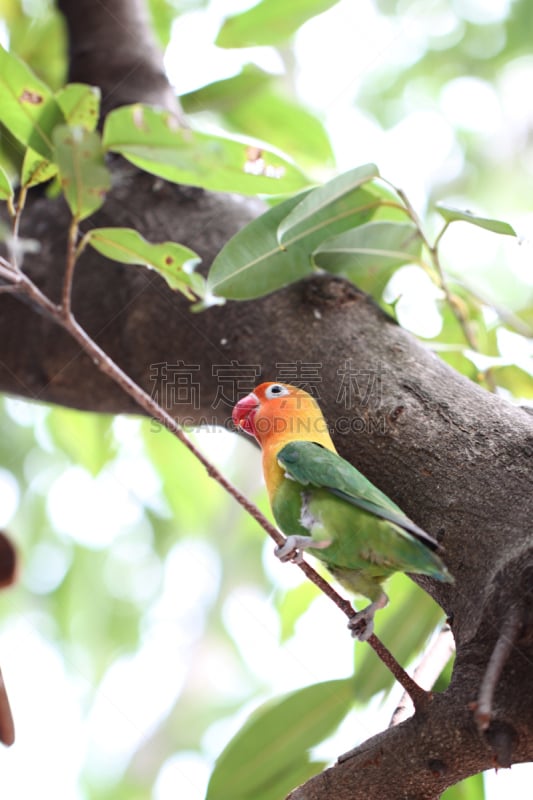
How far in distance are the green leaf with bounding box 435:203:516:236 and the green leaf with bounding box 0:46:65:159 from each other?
89 centimetres

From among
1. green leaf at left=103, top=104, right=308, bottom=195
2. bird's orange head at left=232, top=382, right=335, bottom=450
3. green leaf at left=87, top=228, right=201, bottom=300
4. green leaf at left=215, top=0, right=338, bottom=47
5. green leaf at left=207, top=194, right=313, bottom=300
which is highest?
green leaf at left=215, top=0, right=338, bottom=47

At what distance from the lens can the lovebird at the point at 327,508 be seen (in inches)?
52.8

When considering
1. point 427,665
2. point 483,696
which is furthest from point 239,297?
point 483,696

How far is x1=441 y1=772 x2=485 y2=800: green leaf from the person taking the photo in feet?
6.11

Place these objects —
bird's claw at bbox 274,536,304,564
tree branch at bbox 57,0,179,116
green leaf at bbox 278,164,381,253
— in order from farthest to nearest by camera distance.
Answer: tree branch at bbox 57,0,179,116
green leaf at bbox 278,164,381,253
bird's claw at bbox 274,536,304,564

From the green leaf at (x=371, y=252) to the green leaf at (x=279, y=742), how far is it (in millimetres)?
1066

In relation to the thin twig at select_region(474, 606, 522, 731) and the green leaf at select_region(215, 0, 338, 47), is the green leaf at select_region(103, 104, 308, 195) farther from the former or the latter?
the thin twig at select_region(474, 606, 522, 731)

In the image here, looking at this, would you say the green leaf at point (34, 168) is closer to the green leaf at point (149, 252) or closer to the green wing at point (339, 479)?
the green leaf at point (149, 252)

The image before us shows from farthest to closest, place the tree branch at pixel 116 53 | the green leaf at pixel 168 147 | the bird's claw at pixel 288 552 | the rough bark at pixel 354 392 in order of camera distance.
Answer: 1. the tree branch at pixel 116 53
2. the green leaf at pixel 168 147
3. the bird's claw at pixel 288 552
4. the rough bark at pixel 354 392

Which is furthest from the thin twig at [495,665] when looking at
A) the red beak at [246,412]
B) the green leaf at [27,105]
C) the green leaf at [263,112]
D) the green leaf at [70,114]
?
the green leaf at [263,112]

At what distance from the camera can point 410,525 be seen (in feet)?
4.18

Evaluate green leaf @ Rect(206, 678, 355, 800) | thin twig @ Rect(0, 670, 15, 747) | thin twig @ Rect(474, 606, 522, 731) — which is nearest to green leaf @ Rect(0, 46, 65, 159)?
thin twig @ Rect(0, 670, 15, 747)

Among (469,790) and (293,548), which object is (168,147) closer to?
(293,548)

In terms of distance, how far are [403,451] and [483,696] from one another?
1.88 feet
